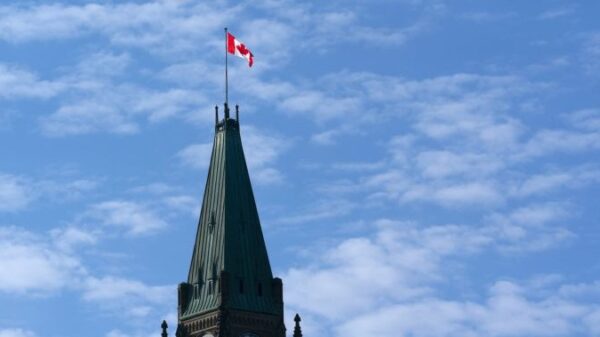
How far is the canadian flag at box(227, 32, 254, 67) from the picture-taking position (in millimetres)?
176375

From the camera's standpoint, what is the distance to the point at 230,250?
566 feet

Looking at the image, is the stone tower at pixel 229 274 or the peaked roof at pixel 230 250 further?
the peaked roof at pixel 230 250

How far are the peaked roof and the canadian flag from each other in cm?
907

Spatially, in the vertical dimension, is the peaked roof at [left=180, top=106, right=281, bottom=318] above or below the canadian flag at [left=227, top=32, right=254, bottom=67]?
below

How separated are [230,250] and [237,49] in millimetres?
19083

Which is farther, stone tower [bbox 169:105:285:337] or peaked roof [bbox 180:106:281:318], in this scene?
peaked roof [bbox 180:106:281:318]

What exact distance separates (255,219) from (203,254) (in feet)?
20.0

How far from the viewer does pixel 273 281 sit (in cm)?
17438

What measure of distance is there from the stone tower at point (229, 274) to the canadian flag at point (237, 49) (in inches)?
382

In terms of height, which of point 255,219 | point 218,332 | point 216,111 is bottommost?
point 218,332

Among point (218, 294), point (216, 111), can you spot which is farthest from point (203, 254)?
point (216, 111)

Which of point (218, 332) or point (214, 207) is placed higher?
point (214, 207)

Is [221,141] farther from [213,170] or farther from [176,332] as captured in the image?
[176,332]

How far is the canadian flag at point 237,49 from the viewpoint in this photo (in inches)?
6944
